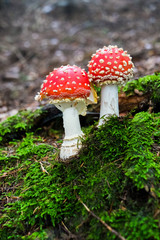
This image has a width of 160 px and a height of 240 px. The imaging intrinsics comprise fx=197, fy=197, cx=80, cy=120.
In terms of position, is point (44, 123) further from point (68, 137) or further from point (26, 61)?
point (26, 61)

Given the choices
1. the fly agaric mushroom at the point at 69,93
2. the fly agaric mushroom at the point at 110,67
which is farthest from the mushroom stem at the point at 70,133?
the fly agaric mushroom at the point at 110,67

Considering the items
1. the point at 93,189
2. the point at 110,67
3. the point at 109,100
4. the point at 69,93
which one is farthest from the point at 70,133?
the point at 110,67

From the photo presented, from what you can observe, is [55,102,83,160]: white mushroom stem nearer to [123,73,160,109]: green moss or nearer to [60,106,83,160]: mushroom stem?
[60,106,83,160]: mushroom stem

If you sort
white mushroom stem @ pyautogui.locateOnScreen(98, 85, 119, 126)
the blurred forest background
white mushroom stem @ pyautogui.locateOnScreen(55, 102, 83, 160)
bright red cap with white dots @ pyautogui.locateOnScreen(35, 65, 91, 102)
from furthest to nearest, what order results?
the blurred forest background < white mushroom stem @ pyautogui.locateOnScreen(98, 85, 119, 126) < white mushroom stem @ pyautogui.locateOnScreen(55, 102, 83, 160) < bright red cap with white dots @ pyautogui.locateOnScreen(35, 65, 91, 102)

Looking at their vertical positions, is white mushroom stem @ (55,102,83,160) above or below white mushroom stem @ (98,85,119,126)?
below

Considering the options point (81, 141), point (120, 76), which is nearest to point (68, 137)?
point (81, 141)

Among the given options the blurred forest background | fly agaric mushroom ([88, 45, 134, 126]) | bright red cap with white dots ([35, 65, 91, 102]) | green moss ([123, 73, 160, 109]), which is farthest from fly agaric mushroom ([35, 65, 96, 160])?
the blurred forest background
